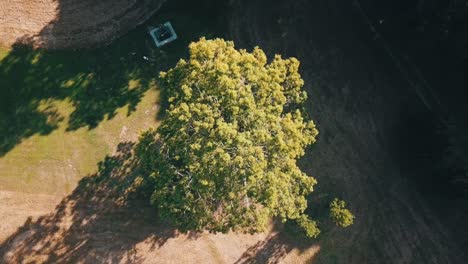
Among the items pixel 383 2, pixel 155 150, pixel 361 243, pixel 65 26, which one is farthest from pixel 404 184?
pixel 65 26

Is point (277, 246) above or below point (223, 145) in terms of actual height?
below

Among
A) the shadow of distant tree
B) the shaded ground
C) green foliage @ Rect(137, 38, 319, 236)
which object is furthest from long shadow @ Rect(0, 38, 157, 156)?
the shadow of distant tree

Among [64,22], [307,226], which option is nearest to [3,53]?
[64,22]

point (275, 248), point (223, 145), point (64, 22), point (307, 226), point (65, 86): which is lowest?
point (275, 248)

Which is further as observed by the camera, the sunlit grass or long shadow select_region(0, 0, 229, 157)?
long shadow select_region(0, 0, 229, 157)

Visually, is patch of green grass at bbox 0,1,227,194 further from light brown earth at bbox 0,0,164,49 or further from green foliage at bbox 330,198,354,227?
green foliage at bbox 330,198,354,227

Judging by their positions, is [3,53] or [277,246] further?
[277,246]

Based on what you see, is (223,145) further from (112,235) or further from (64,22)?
(64,22)
